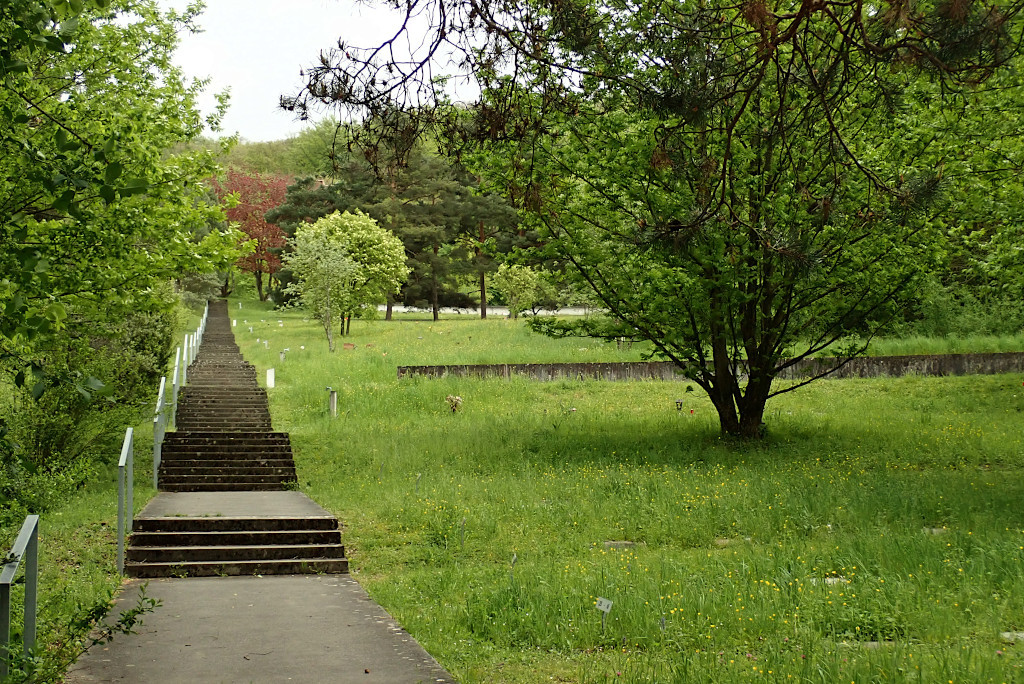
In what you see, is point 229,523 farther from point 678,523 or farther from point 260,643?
point 678,523

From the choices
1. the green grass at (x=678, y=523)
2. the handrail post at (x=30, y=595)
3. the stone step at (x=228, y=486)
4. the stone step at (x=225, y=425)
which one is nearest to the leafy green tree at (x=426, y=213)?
the green grass at (x=678, y=523)

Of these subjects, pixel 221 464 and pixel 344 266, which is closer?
pixel 221 464

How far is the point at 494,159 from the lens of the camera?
17219 millimetres

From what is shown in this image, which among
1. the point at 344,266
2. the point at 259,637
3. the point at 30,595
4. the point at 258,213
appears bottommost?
the point at 259,637

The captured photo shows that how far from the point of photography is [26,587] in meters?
5.46

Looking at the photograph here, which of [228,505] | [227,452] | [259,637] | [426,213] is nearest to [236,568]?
[228,505]

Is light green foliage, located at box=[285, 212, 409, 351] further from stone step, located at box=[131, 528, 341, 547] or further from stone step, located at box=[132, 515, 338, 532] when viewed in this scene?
stone step, located at box=[131, 528, 341, 547]

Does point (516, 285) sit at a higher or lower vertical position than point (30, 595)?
higher

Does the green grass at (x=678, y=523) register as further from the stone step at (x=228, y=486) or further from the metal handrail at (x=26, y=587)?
the metal handrail at (x=26, y=587)

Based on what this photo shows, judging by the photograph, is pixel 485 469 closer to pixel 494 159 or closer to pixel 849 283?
pixel 494 159

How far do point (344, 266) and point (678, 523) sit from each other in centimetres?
3360

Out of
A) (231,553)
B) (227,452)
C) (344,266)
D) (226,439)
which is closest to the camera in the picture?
(231,553)

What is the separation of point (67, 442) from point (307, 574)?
756 centimetres

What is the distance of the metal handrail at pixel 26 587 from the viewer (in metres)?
4.66
